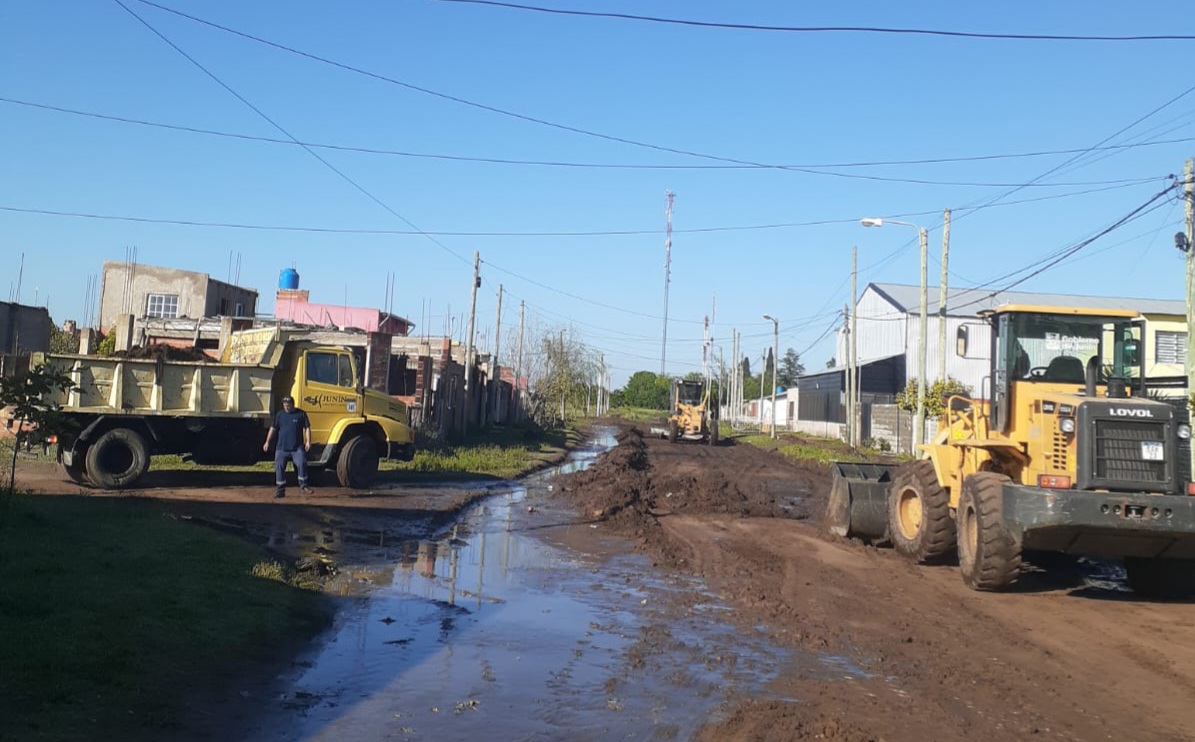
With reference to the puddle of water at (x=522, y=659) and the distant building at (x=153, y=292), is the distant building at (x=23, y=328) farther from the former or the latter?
the puddle of water at (x=522, y=659)

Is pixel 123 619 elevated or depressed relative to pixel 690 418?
depressed

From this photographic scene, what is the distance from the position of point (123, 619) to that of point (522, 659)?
2958mm

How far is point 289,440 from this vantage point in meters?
16.6

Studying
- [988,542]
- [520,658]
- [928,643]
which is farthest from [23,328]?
[928,643]

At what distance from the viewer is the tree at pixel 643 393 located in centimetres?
14188

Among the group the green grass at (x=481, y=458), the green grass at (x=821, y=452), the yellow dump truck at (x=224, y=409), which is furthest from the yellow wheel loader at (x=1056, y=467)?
the green grass at (x=821, y=452)

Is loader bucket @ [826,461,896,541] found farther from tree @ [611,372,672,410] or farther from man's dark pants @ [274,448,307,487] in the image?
tree @ [611,372,672,410]

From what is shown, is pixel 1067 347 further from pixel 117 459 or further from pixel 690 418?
pixel 690 418

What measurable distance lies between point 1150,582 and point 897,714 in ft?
21.4

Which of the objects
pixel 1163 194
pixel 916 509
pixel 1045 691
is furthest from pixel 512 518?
pixel 1163 194

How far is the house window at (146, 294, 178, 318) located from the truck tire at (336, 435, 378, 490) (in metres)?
23.6

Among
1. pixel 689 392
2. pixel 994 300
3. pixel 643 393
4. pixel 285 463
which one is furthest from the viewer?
pixel 643 393

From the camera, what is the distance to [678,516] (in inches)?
707

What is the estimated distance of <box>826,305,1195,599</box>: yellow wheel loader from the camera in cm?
1012
